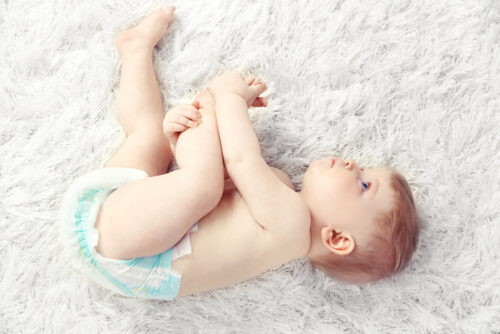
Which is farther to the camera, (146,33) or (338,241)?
(146,33)

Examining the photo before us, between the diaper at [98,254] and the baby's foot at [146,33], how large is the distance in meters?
0.37

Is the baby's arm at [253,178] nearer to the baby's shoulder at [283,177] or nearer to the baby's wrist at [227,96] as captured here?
the baby's wrist at [227,96]

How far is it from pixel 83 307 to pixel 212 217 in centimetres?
45

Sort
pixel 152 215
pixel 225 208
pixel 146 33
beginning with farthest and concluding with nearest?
pixel 146 33
pixel 225 208
pixel 152 215

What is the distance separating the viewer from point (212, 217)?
1141 millimetres

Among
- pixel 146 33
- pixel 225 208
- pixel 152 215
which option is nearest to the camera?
pixel 152 215

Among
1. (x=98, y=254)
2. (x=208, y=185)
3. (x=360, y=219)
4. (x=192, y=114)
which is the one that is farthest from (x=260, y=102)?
(x=98, y=254)

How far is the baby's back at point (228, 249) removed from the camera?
1.11 metres

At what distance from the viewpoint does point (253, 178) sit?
108cm

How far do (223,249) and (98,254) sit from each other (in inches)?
11.3

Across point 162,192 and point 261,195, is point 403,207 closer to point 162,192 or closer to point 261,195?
point 261,195

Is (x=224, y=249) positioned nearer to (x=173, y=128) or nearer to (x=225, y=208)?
(x=225, y=208)

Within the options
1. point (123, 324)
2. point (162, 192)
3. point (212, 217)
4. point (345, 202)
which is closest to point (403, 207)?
point (345, 202)

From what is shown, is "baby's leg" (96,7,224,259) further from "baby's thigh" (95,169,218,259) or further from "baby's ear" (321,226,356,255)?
"baby's ear" (321,226,356,255)
